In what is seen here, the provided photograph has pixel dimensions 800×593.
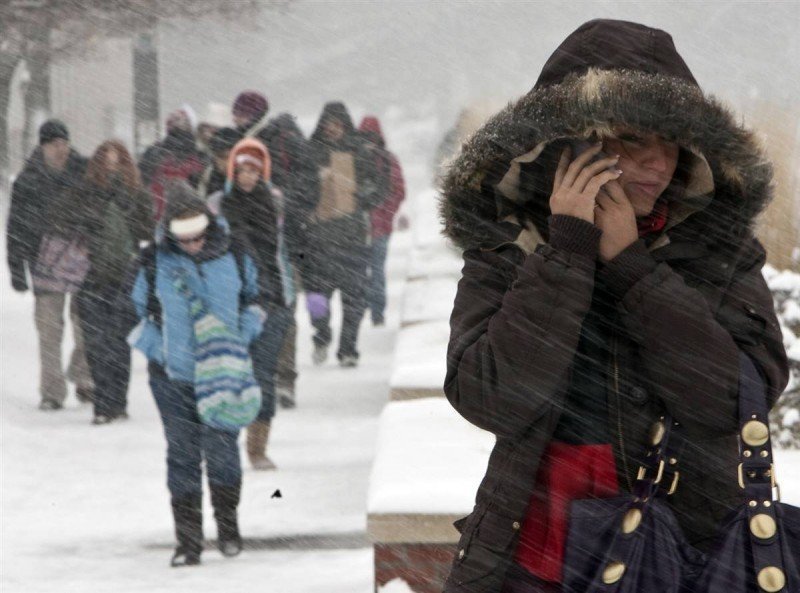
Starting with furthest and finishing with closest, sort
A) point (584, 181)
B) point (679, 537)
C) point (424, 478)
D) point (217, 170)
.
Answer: point (217, 170), point (424, 478), point (584, 181), point (679, 537)

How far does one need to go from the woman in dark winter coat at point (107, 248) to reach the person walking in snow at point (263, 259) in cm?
194

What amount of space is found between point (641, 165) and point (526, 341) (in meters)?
0.40

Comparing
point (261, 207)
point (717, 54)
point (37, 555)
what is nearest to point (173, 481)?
point (37, 555)

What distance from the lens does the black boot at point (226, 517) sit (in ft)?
22.3

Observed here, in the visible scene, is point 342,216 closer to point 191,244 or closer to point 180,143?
point 180,143

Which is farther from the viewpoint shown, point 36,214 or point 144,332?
point 36,214

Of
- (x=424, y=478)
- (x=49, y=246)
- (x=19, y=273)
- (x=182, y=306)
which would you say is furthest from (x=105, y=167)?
(x=424, y=478)

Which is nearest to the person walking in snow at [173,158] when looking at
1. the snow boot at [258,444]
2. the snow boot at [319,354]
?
the snow boot at [319,354]

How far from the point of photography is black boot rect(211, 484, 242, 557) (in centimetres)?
679

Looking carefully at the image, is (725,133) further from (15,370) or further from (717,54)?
(717,54)

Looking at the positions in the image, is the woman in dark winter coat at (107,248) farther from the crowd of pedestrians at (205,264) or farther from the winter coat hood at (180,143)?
the winter coat hood at (180,143)

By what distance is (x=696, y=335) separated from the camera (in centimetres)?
249

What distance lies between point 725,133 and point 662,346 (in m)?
0.42

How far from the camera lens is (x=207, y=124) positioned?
12172 millimetres
